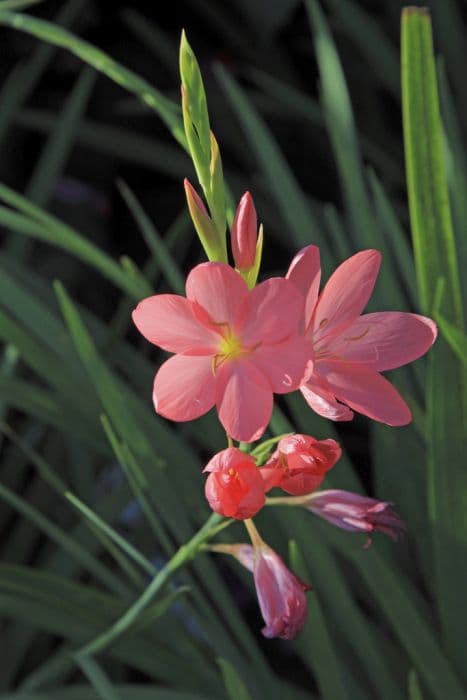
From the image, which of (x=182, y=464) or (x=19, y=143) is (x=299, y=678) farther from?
(x=19, y=143)

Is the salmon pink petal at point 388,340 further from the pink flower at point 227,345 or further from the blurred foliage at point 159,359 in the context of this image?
the blurred foliage at point 159,359

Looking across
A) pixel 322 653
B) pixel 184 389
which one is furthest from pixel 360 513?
pixel 322 653

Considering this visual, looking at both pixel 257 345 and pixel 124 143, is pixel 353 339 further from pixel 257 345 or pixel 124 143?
pixel 124 143

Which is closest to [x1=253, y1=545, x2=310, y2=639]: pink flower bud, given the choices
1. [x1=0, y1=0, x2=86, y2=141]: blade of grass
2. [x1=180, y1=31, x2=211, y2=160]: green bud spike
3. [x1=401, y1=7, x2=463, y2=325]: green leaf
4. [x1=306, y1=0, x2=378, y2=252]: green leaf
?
[x1=180, y1=31, x2=211, y2=160]: green bud spike

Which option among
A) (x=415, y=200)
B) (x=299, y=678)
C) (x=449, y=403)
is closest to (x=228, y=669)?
(x=449, y=403)

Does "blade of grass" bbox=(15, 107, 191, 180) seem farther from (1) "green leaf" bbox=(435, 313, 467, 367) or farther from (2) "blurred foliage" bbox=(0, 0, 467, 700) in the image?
(1) "green leaf" bbox=(435, 313, 467, 367)

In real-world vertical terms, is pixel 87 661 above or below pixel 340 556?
above
